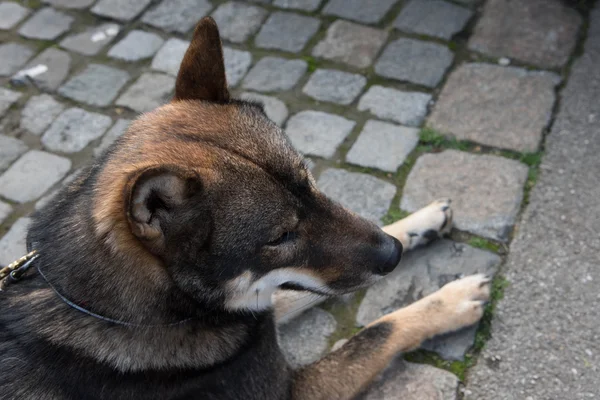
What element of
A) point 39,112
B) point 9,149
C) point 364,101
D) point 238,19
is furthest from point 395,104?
point 9,149

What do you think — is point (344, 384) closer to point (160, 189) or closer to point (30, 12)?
point (160, 189)

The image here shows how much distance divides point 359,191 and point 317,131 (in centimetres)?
70

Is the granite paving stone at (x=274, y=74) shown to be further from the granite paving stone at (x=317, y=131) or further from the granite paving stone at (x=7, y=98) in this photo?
the granite paving stone at (x=7, y=98)

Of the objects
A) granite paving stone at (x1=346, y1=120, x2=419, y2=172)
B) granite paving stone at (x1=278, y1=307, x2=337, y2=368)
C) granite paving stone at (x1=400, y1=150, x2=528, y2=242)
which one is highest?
granite paving stone at (x1=346, y1=120, x2=419, y2=172)

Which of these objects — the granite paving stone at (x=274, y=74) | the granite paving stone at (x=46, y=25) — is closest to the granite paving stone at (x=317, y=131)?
the granite paving stone at (x=274, y=74)

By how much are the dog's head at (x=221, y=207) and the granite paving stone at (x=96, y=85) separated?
104 inches

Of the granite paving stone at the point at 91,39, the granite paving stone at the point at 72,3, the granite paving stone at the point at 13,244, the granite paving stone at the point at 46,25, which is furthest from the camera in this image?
the granite paving stone at the point at 72,3

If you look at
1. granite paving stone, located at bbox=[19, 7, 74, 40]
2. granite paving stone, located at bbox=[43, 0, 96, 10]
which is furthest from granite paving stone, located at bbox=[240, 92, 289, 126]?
granite paving stone, located at bbox=[43, 0, 96, 10]

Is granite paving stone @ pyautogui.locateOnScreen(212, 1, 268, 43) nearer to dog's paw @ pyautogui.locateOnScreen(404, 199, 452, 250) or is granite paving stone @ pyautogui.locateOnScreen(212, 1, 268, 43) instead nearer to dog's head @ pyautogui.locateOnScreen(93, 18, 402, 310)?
dog's paw @ pyautogui.locateOnScreen(404, 199, 452, 250)

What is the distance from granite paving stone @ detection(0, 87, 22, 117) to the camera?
545cm

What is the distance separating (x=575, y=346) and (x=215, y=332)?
199cm

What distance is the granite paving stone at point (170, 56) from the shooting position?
18.3 feet

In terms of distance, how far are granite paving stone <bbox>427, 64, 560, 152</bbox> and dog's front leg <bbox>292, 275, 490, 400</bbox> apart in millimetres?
1338

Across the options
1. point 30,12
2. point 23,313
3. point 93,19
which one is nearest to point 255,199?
point 23,313
